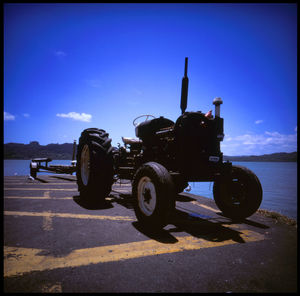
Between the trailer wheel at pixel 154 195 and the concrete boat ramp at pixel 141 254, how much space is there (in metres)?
0.22

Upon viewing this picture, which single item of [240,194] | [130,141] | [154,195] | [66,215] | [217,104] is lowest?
[66,215]

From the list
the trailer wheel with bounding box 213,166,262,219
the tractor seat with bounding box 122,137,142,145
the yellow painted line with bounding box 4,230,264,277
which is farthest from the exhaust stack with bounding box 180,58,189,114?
the yellow painted line with bounding box 4,230,264,277

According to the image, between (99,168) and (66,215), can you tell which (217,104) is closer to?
(99,168)

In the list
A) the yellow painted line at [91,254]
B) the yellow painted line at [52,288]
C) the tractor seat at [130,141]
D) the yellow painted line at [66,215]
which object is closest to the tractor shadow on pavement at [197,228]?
the yellow painted line at [91,254]

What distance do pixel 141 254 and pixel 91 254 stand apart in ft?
1.78

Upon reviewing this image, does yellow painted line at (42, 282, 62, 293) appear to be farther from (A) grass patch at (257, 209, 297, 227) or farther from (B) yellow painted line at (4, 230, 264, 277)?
(A) grass patch at (257, 209, 297, 227)

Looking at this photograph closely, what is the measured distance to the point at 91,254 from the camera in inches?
75.2

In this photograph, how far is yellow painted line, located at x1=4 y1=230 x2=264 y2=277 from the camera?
1.66 metres

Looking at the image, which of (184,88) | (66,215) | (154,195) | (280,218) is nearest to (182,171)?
(154,195)

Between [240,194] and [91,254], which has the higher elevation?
[240,194]

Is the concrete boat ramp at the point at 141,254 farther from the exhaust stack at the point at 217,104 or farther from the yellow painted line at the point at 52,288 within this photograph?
the exhaust stack at the point at 217,104

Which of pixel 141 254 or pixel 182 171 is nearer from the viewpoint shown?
pixel 141 254

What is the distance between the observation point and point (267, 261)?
6.13 ft

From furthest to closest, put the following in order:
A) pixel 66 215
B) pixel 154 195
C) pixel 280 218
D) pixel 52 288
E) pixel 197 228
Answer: pixel 280 218
pixel 66 215
pixel 197 228
pixel 154 195
pixel 52 288
